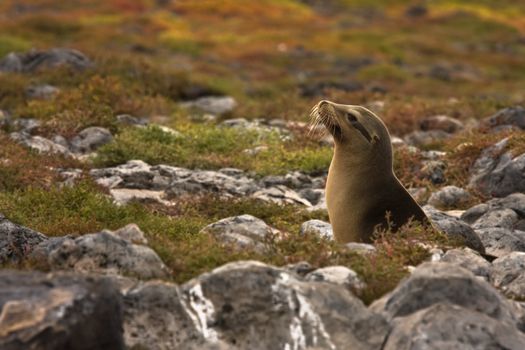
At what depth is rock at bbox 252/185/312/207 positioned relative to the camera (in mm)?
16466

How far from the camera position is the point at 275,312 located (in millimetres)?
8055

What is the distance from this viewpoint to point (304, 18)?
108 metres

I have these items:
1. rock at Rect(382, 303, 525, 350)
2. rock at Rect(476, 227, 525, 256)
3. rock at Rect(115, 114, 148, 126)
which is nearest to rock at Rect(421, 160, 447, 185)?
rock at Rect(476, 227, 525, 256)

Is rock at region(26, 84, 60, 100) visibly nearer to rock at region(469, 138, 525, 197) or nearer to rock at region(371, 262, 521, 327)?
rock at region(469, 138, 525, 197)

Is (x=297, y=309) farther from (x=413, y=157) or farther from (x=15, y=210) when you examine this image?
(x=413, y=157)

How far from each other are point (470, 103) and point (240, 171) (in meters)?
13.4

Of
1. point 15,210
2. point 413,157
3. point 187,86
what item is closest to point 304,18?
point 187,86

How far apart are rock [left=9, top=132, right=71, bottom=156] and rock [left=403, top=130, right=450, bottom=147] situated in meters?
9.56

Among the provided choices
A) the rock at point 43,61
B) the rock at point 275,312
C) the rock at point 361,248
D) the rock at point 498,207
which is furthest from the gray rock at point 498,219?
the rock at point 43,61

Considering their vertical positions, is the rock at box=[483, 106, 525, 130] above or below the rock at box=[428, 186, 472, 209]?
below

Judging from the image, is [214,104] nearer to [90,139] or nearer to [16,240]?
[90,139]

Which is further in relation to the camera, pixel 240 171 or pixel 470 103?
pixel 470 103

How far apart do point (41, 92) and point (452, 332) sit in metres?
21.5

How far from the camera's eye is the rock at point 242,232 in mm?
10320
